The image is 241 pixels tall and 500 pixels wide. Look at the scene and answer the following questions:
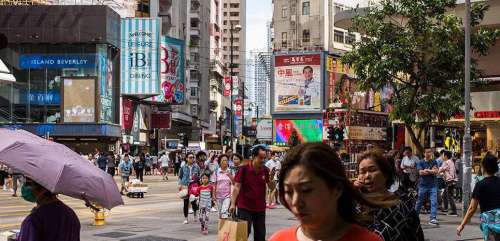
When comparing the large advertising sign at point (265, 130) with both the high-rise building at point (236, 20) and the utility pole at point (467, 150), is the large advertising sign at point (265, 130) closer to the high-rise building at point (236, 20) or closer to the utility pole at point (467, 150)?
the utility pole at point (467, 150)

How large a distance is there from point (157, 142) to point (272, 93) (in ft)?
46.8

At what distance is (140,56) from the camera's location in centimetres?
6128

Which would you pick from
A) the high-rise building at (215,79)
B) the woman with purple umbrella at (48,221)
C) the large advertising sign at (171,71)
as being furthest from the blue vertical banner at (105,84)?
the high-rise building at (215,79)

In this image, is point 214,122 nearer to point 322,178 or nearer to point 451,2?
point 451,2

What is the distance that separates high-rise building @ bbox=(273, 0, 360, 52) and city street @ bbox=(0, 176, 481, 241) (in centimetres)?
5970

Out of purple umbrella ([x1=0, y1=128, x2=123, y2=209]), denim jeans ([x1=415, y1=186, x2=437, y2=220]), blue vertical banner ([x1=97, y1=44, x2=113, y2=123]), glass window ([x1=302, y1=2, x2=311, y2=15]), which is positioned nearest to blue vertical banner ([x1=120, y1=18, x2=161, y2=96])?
blue vertical banner ([x1=97, y1=44, x2=113, y2=123])

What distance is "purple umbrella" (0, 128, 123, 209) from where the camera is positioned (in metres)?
5.14

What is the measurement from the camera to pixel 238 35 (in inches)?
7367

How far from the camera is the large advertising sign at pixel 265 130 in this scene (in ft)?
241

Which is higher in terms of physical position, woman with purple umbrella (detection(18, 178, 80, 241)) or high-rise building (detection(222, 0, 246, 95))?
high-rise building (detection(222, 0, 246, 95))

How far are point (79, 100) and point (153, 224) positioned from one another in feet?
131

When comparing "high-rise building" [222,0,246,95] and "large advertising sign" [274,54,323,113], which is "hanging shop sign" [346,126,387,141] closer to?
"large advertising sign" [274,54,323,113]

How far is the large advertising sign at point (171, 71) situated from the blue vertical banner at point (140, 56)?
15.8 ft

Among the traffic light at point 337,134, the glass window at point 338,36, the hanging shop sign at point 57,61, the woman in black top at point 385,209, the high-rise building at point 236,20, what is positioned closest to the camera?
the woman in black top at point 385,209
